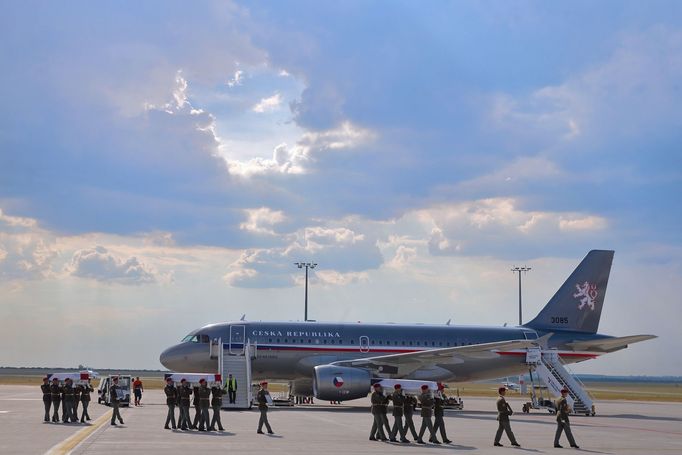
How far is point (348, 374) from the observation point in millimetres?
38219

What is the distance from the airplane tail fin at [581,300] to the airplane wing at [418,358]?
5.15m

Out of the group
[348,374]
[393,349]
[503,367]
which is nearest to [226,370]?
[348,374]

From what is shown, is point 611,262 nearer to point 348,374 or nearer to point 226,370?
point 348,374

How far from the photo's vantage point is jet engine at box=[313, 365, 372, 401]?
124 feet

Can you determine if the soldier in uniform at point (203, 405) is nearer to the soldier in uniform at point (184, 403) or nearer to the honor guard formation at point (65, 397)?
the soldier in uniform at point (184, 403)

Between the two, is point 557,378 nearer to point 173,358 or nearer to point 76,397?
point 173,358

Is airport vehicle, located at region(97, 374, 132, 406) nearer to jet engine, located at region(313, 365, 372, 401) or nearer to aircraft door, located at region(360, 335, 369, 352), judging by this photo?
jet engine, located at region(313, 365, 372, 401)

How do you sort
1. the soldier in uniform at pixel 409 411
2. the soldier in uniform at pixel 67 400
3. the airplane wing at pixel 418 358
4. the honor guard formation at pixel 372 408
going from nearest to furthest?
1. the honor guard formation at pixel 372 408
2. the soldier in uniform at pixel 409 411
3. the soldier in uniform at pixel 67 400
4. the airplane wing at pixel 418 358

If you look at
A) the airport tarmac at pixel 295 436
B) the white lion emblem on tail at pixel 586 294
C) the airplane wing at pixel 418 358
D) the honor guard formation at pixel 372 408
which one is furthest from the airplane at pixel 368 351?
the honor guard formation at pixel 372 408

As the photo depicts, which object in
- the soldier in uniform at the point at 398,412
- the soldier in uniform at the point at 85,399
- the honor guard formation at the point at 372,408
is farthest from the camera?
the soldier in uniform at the point at 85,399

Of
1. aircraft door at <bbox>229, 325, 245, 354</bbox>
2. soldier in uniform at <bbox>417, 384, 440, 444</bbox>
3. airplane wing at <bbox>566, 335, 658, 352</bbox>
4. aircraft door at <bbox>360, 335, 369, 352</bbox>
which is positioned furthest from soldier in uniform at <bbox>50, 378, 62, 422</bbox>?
airplane wing at <bbox>566, 335, 658, 352</bbox>

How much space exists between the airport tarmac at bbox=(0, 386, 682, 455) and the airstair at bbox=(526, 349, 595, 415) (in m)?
4.66

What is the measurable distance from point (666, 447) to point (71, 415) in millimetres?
18095

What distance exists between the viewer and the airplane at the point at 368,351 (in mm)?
39281
